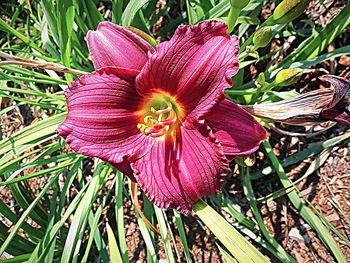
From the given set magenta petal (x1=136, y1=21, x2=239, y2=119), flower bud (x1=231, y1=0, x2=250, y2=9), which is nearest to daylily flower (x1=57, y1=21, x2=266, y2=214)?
magenta petal (x1=136, y1=21, x2=239, y2=119)

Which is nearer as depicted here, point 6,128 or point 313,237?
point 313,237

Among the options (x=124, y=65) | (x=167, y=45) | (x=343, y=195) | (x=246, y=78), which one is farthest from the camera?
(x=246, y=78)

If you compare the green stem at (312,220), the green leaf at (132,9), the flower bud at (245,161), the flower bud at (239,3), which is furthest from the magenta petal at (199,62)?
the green stem at (312,220)

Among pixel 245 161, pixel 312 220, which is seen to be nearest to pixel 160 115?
pixel 245 161

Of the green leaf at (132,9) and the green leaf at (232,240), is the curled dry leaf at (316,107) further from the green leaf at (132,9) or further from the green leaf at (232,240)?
the green leaf at (132,9)

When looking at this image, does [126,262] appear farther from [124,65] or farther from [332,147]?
[332,147]

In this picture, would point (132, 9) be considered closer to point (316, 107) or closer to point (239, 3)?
point (239, 3)

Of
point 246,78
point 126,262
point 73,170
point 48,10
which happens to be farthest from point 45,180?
point 246,78
